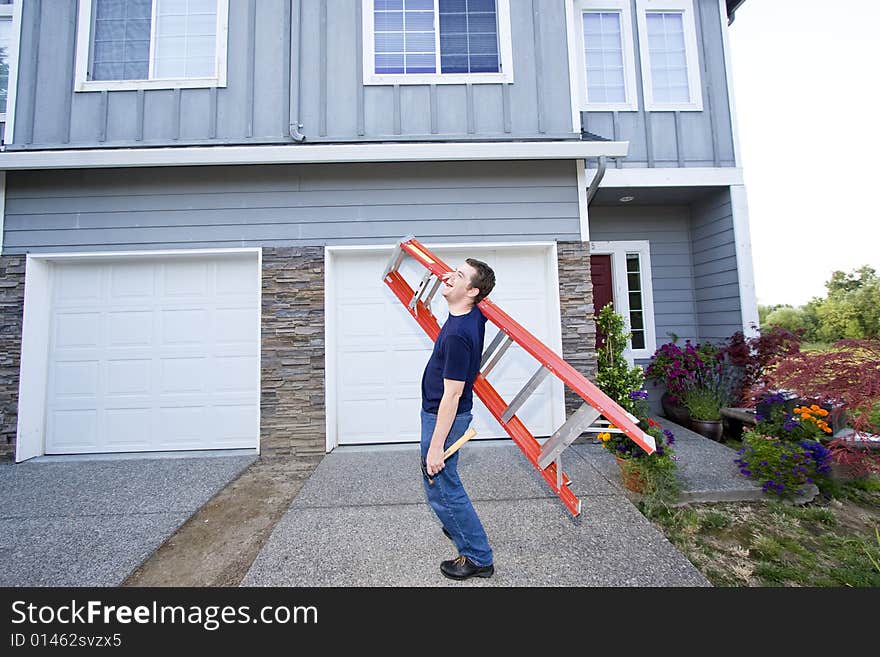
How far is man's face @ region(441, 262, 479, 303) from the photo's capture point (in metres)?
1.86

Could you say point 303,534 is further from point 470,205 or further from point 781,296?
point 781,296

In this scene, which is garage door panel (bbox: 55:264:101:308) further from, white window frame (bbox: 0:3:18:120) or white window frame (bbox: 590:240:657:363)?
white window frame (bbox: 590:240:657:363)

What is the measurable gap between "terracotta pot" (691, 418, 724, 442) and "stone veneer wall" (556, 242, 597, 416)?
166 centimetres

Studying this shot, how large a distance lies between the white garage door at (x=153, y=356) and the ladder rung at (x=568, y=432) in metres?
3.41

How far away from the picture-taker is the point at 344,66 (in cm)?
429

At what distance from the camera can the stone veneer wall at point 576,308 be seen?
4.08 m

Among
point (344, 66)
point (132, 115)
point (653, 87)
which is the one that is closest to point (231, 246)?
point (132, 115)

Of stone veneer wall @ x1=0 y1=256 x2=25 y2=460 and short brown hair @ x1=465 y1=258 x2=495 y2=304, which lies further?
stone veneer wall @ x1=0 y1=256 x2=25 y2=460

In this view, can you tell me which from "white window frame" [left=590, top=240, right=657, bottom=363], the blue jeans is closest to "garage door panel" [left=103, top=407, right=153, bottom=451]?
the blue jeans

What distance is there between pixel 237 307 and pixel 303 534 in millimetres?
2697

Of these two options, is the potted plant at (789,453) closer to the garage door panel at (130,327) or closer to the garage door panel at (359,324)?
the garage door panel at (359,324)

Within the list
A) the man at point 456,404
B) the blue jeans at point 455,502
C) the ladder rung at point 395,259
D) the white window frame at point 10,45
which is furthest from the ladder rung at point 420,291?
the white window frame at point 10,45

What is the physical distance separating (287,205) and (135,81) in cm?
219

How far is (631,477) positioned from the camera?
9.89 feet
